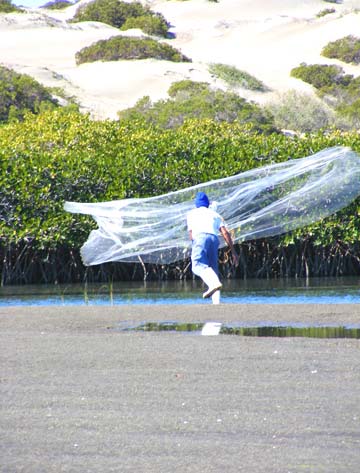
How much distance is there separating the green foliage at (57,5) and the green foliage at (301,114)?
205 feet

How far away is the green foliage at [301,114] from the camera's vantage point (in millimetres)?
60125

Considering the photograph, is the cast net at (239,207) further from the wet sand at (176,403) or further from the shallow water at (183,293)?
the wet sand at (176,403)

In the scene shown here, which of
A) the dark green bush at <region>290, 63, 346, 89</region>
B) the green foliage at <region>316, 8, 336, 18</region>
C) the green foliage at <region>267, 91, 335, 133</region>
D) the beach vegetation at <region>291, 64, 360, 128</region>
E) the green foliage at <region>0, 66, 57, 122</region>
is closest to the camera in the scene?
the green foliage at <region>0, 66, 57, 122</region>

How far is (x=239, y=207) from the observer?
58.9 ft

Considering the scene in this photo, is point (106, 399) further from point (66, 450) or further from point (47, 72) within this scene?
point (47, 72)

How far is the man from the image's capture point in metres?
15.4

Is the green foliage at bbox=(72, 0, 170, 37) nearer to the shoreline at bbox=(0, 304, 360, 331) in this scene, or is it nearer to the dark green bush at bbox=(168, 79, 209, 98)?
the dark green bush at bbox=(168, 79, 209, 98)

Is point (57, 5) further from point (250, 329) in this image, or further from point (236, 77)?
point (250, 329)

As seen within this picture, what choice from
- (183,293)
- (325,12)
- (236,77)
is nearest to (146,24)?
(236,77)

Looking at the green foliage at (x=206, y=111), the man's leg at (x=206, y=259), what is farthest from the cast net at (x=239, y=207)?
the green foliage at (x=206, y=111)

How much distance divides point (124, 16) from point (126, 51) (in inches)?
793

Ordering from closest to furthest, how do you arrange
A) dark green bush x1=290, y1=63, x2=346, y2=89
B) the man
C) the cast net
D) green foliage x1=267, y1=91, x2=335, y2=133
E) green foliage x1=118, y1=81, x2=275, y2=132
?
the man, the cast net, green foliage x1=118, y1=81, x2=275, y2=132, green foliage x1=267, y1=91, x2=335, y2=133, dark green bush x1=290, y1=63, x2=346, y2=89

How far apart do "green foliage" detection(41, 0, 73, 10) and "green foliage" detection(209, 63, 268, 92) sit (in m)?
47.9

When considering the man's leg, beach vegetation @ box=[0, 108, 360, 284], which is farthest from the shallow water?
the man's leg
